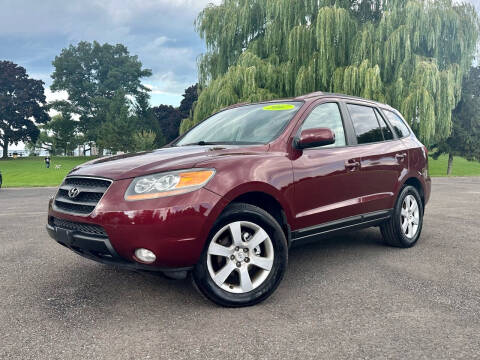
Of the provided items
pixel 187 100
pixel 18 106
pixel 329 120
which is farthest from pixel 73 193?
pixel 18 106

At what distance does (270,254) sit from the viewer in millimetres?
3184

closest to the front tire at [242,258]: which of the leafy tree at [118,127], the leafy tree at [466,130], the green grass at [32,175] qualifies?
the green grass at [32,175]

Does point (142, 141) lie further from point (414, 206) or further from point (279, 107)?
point (279, 107)

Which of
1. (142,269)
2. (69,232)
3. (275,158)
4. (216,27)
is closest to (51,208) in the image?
(69,232)

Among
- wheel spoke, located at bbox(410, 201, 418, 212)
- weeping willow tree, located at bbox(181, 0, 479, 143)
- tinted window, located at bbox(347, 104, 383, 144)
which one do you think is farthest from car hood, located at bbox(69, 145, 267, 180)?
weeping willow tree, located at bbox(181, 0, 479, 143)

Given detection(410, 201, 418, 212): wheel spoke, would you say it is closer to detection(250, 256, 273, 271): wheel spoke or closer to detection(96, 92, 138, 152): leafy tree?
detection(250, 256, 273, 271): wheel spoke

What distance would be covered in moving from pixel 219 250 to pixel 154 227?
1.73ft

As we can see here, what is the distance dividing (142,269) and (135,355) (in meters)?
0.66

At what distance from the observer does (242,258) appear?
10.1 ft

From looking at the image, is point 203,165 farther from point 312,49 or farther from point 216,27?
point 216,27

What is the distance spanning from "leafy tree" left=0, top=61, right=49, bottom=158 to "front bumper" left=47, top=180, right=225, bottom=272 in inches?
2409

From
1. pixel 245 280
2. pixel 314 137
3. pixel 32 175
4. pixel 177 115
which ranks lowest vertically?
pixel 32 175

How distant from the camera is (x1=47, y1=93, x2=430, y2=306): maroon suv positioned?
2805 millimetres

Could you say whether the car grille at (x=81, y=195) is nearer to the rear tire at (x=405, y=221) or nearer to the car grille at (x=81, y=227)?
the car grille at (x=81, y=227)
